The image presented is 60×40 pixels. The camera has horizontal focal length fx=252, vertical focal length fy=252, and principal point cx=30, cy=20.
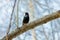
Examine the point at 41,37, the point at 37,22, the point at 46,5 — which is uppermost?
the point at 46,5

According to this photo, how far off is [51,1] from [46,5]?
2.28ft

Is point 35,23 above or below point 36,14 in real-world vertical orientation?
below

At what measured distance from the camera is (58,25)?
5.13 metres

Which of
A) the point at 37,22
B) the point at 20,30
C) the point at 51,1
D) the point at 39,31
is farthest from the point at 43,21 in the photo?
the point at 51,1

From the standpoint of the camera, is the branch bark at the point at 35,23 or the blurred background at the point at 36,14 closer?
Answer: the branch bark at the point at 35,23

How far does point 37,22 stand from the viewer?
6.88 feet

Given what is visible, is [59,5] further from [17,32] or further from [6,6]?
[17,32]

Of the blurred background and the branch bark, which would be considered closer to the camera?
the branch bark

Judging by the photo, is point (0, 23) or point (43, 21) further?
point (0, 23)

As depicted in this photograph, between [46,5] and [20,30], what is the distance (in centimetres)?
298

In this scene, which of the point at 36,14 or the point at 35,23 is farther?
the point at 36,14

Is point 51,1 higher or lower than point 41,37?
higher

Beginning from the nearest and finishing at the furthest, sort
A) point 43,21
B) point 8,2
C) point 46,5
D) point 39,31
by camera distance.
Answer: point 43,21 < point 46,5 < point 39,31 < point 8,2

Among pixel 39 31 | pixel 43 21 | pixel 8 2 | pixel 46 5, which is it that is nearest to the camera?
pixel 43 21
